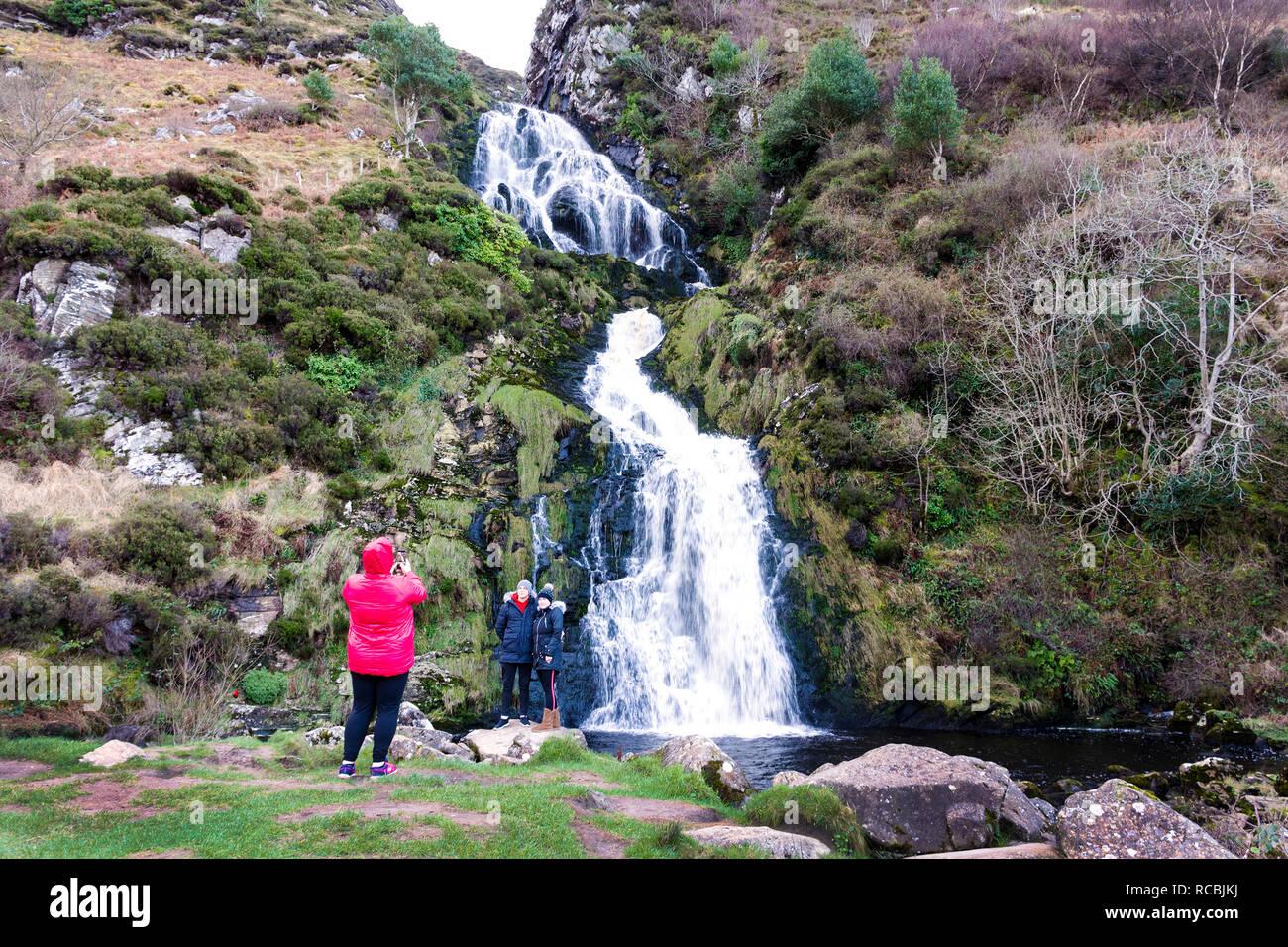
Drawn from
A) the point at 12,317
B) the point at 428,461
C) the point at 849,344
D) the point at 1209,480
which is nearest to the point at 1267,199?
the point at 1209,480

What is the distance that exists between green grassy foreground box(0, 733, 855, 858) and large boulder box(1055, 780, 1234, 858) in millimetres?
2022

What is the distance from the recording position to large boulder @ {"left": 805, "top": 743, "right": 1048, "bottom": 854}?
630 centimetres

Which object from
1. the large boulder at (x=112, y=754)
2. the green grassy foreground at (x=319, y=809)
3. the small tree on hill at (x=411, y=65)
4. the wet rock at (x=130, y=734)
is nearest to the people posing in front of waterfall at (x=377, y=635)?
the green grassy foreground at (x=319, y=809)

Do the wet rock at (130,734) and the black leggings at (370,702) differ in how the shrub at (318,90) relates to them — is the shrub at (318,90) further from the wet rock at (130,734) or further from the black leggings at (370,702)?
the black leggings at (370,702)

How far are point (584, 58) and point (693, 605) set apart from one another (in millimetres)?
40087

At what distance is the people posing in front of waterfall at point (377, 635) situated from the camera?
5629mm

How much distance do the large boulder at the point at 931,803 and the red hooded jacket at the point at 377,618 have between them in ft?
16.5

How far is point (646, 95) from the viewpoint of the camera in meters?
35.6

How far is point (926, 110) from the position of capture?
64.8ft

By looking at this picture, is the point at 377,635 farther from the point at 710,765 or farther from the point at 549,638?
the point at 710,765

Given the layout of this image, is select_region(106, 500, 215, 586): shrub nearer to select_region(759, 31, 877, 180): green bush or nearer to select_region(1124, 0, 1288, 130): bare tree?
select_region(759, 31, 877, 180): green bush

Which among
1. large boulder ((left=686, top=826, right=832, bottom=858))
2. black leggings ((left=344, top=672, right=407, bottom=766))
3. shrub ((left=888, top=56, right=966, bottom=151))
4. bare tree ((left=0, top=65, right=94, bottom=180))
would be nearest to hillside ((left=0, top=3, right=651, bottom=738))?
bare tree ((left=0, top=65, right=94, bottom=180))
